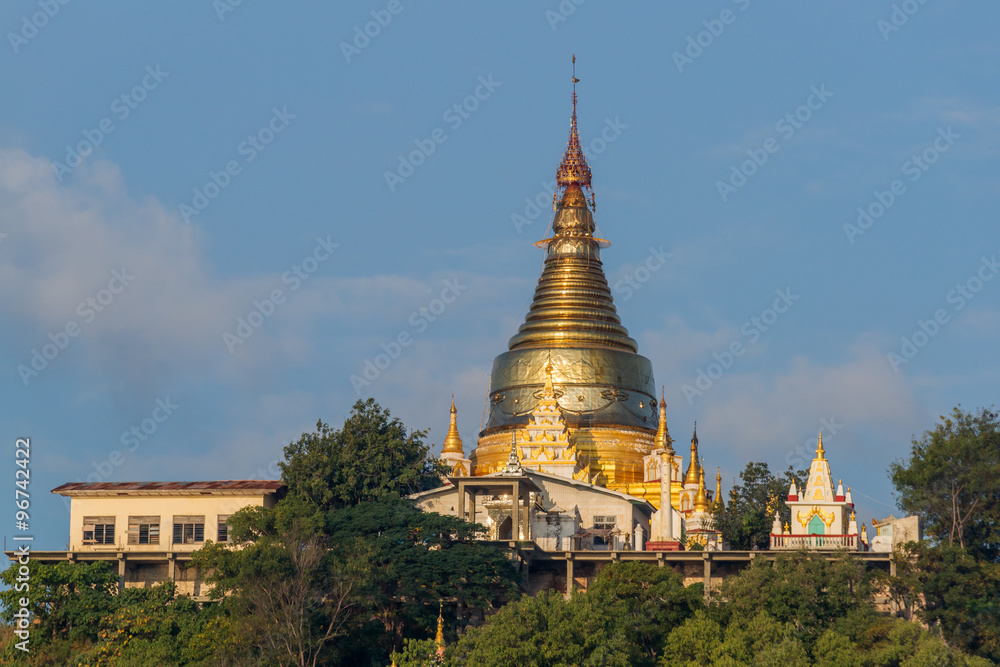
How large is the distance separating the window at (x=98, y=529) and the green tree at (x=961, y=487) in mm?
30529

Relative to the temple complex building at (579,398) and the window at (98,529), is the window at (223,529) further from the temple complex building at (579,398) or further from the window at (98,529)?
the temple complex building at (579,398)

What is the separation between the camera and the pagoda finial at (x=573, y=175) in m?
103

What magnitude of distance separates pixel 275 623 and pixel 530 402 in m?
31.5

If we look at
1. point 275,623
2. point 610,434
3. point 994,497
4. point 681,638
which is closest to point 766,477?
point 610,434

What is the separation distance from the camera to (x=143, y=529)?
76.5 meters

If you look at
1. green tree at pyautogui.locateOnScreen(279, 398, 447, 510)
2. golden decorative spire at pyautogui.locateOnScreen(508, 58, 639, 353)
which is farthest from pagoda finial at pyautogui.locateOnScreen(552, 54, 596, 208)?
green tree at pyautogui.locateOnScreen(279, 398, 447, 510)

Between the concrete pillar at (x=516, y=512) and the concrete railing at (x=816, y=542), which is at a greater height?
the concrete pillar at (x=516, y=512)

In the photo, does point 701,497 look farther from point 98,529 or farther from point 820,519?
point 98,529

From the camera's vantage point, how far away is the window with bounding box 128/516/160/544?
251 ft

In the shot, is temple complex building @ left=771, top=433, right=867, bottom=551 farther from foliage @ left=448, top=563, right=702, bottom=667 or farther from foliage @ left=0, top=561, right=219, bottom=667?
foliage @ left=0, top=561, right=219, bottom=667

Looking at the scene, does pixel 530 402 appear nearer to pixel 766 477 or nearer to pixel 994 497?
pixel 766 477

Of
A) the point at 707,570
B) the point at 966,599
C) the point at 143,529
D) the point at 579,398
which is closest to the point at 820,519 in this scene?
the point at 707,570

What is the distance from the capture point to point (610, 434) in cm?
9412

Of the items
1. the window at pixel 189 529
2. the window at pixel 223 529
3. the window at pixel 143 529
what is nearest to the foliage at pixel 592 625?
the window at pixel 223 529
